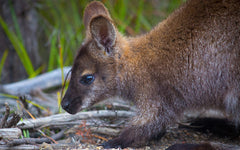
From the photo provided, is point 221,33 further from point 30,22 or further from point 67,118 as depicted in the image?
point 30,22

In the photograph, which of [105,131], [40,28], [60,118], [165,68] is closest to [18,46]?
[40,28]

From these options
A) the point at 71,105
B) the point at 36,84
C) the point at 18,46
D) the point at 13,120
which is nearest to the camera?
the point at 13,120

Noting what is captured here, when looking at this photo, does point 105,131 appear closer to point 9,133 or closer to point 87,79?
point 87,79

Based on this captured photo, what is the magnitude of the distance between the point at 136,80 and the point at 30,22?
4286 millimetres

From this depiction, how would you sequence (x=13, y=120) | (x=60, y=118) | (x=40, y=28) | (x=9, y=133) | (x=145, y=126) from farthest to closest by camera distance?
(x=40, y=28), (x=60, y=118), (x=145, y=126), (x=13, y=120), (x=9, y=133)

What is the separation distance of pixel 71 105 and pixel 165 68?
1176mm

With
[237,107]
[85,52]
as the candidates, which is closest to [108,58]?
[85,52]

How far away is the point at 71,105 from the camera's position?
3.56 metres

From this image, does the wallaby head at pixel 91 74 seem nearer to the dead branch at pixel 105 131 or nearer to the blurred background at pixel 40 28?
the dead branch at pixel 105 131

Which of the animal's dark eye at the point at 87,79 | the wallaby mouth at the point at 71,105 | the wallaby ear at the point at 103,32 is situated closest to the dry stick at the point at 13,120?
the wallaby mouth at the point at 71,105

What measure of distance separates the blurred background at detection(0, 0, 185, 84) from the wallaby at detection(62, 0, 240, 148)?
2697mm

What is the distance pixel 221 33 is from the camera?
123 inches

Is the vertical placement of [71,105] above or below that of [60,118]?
above

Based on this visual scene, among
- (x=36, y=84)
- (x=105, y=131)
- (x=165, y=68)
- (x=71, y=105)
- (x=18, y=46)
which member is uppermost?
(x=18, y=46)
